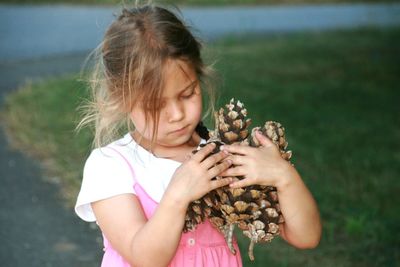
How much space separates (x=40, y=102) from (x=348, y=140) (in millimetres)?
2691

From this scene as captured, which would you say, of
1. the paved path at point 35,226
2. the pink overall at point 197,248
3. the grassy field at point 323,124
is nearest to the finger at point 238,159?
the pink overall at point 197,248

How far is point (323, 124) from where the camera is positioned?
22.6ft

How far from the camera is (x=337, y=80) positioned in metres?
8.79

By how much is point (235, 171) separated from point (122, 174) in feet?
1.30

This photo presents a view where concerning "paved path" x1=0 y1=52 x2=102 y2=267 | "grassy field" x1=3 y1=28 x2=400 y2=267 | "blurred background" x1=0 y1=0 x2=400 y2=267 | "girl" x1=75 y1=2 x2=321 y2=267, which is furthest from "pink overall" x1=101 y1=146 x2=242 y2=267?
"paved path" x1=0 y1=52 x2=102 y2=267

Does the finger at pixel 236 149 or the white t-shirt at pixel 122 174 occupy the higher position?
the finger at pixel 236 149

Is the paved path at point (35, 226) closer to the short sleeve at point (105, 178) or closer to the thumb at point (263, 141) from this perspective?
the short sleeve at point (105, 178)

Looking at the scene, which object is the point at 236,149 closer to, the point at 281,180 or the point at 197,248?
the point at 281,180

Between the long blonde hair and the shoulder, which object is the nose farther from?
the shoulder

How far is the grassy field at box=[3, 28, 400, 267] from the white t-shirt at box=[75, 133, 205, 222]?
0.70m

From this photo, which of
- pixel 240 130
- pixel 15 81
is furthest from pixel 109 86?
pixel 15 81

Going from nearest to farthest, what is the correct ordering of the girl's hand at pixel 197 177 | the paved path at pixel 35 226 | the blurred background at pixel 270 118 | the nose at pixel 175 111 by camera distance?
the girl's hand at pixel 197 177 < the nose at pixel 175 111 < the paved path at pixel 35 226 < the blurred background at pixel 270 118

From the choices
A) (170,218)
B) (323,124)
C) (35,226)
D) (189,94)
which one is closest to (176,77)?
(189,94)

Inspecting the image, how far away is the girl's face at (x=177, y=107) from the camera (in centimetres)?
233
